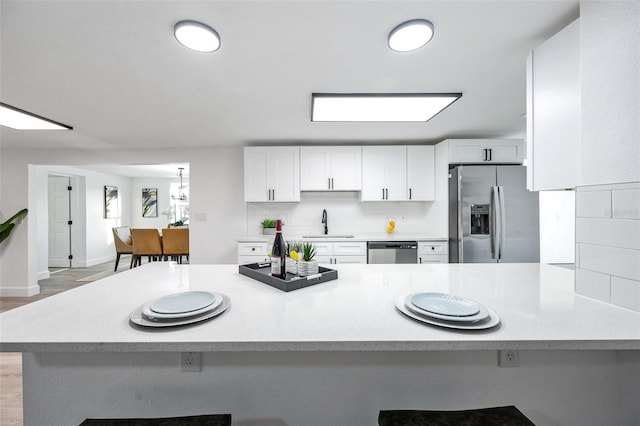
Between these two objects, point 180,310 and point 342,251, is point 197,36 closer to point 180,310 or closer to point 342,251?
point 180,310

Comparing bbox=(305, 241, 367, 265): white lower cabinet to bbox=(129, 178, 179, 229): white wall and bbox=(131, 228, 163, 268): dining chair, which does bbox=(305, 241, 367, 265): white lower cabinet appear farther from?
bbox=(129, 178, 179, 229): white wall

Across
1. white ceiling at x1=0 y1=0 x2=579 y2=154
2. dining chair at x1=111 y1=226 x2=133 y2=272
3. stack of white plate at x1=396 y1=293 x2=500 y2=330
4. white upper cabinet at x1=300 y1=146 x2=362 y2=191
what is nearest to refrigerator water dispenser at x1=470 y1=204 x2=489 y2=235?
white ceiling at x1=0 y1=0 x2=579 y2=154

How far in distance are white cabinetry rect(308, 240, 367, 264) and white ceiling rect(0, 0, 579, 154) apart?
1.58 m

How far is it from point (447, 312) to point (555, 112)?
1.18 m

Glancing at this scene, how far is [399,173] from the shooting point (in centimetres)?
396

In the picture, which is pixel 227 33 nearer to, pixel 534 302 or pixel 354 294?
pixel 354 294

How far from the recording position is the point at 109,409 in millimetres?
1109

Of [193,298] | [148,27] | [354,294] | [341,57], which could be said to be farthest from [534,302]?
[148,27]

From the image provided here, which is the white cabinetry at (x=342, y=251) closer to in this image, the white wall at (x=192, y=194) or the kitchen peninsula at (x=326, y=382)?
the white wall at (x=192, y=194)

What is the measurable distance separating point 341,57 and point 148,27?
109 cm

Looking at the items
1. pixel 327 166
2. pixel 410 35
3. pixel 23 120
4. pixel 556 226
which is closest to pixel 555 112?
pixel 410 35

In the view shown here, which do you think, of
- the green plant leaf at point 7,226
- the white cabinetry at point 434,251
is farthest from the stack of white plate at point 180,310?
the green plant leaf at point 7,226

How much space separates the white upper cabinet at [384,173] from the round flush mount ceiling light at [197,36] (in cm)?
270

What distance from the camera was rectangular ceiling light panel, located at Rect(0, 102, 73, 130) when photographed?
99.6 inches
